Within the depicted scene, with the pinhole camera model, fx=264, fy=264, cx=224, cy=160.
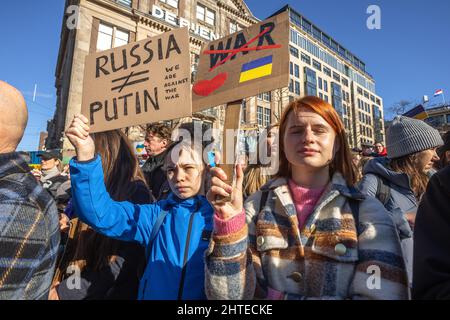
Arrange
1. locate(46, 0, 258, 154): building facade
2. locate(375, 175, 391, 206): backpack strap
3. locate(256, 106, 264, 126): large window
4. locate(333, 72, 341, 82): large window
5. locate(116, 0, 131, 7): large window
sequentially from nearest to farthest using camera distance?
locate(375, 175, 391, 206): backpack strap < locate(46, 0, 258, 154): building facade < locate(116, 0, 131, 7): large window < locate(256, 106, 264, 126): large window < locate(333, 72, 341, 82): large window

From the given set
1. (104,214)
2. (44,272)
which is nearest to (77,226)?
(104,214)

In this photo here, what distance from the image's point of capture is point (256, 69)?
1.43 metres

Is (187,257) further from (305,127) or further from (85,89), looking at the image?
(85,89)

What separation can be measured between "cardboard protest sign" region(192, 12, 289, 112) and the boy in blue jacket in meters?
0.54

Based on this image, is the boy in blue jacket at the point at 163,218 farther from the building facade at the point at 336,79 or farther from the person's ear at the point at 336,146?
the building facade at the point at 336,79

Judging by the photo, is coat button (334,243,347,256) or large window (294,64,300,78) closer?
coat button (334,243,347,256)

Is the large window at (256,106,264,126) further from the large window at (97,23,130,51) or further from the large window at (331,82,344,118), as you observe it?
the large window at (331,82,344,118)

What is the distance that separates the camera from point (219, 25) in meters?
27.8

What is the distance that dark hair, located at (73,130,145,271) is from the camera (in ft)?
6.40

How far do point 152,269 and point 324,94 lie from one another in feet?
165

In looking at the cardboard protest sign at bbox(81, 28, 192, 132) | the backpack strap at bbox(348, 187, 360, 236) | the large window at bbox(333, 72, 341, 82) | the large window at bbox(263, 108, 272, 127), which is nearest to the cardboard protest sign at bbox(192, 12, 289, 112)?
the cardboard protest sign at bbox(81, 28, 192, 132)

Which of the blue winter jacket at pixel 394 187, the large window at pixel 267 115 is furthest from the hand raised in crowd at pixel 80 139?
the large window at pixel 267 115

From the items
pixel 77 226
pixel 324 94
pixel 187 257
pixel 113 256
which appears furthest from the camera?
pixel 324 94
